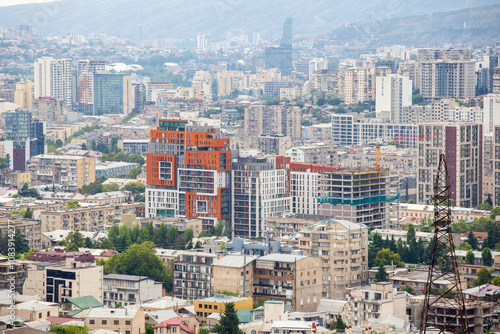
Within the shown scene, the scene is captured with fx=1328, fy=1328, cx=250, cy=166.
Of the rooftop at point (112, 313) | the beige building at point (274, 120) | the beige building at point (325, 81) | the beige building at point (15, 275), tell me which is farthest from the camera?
the beige building at point (325, 81)

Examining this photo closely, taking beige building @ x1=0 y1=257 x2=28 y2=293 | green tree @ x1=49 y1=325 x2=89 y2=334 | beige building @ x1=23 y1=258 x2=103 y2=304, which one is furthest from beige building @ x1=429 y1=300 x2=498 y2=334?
beige building @ x1=0 y1=257 x2=28 y2=293

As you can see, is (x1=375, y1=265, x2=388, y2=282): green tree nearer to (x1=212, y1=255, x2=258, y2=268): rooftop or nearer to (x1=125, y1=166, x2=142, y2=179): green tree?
(x1=212, y1=255, x2=258, y2=268): rooftop

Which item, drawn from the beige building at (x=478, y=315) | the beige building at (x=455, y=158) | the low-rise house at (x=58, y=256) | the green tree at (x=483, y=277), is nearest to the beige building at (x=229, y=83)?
the beige building at (x=455, y=158)

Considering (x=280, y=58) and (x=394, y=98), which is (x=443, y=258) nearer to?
(x=394, y=98)

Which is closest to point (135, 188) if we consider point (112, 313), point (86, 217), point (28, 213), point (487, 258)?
point (86, 217)

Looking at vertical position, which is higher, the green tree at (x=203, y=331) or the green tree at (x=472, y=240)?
the green tree at (x=472, y=240)

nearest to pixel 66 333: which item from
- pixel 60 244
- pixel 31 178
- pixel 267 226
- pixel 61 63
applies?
pixel 60 244

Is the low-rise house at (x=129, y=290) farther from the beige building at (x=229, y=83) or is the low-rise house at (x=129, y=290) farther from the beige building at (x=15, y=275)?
the beige building at (x=229, y=83)
